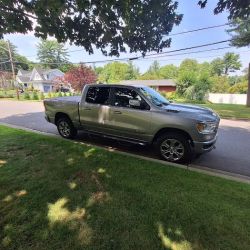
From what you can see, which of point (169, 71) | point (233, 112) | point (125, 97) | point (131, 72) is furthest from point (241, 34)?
point (131, 72)

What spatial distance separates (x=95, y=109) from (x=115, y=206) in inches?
146

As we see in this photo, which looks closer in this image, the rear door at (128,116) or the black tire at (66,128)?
the rear door at (128,116)

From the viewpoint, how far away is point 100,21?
18.0 ft

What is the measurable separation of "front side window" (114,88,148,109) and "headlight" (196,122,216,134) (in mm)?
1416

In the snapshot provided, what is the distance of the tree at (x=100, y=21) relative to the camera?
4742 millimetres

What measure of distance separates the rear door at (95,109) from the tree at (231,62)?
74.4m

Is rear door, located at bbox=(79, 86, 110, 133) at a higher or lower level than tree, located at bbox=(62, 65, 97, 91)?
lower

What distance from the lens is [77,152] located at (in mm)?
5820

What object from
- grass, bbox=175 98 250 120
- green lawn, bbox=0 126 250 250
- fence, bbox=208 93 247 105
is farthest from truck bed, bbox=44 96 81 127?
fence, bbox=208 93 247 105

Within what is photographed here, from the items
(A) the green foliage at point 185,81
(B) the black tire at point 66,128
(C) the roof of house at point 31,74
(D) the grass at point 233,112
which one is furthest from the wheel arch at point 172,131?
(C) the roof of house at point 31,74

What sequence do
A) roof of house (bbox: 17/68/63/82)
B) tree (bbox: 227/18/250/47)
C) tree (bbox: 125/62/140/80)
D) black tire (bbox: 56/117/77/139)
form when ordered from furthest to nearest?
tree (bbox: 125/62/140/80) → roof of house (bbox: 17/68/63/82) → tree (bbox: 227/18/250/47) → black tire (bbox: 56/117/77/139)

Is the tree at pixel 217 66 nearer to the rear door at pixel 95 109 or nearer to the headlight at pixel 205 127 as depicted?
the rear door at pixel 95 109

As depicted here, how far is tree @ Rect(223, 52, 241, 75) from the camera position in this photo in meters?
70.4

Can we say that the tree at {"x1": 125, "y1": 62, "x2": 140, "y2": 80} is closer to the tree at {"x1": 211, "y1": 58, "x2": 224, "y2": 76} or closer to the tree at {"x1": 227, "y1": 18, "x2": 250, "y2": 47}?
the tree at {"x1": 211, "y1": 58, "x2": 224, "y2": 76}
